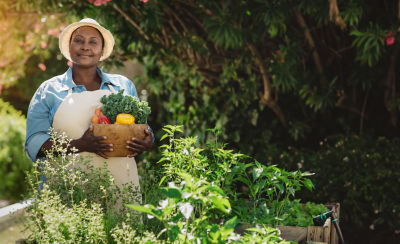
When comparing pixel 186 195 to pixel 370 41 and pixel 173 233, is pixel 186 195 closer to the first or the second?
pixel 173 233

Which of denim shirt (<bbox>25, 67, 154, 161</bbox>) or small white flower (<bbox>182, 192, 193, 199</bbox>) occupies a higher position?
denim shirt (<bbox>25, 67, 154, 161</bbox>)

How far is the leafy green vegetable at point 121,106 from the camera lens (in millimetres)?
2498

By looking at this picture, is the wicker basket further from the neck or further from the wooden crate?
the wooden crate

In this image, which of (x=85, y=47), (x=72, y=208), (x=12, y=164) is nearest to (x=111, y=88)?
(x=85, y=47)

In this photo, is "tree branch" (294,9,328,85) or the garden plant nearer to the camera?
the garden plant

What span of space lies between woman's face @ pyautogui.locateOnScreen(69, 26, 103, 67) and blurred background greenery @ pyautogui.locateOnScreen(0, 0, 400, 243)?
172cm

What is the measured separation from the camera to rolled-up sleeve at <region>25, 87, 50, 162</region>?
256 centimetres

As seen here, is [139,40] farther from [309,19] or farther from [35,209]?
[35,209]

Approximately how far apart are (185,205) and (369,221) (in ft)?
11.9

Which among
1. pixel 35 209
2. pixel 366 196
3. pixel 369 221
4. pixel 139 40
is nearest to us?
pixel 35 209

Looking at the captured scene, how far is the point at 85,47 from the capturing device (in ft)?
8.68

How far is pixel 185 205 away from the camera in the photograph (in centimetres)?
177

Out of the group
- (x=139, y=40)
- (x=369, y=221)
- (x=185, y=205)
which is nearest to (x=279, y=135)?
(x=369, y=221)

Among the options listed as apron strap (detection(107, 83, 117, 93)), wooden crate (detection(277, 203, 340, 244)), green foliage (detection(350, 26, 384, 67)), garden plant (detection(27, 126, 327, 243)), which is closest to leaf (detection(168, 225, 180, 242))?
garden plant (detection(27, 126, 327, 243))
